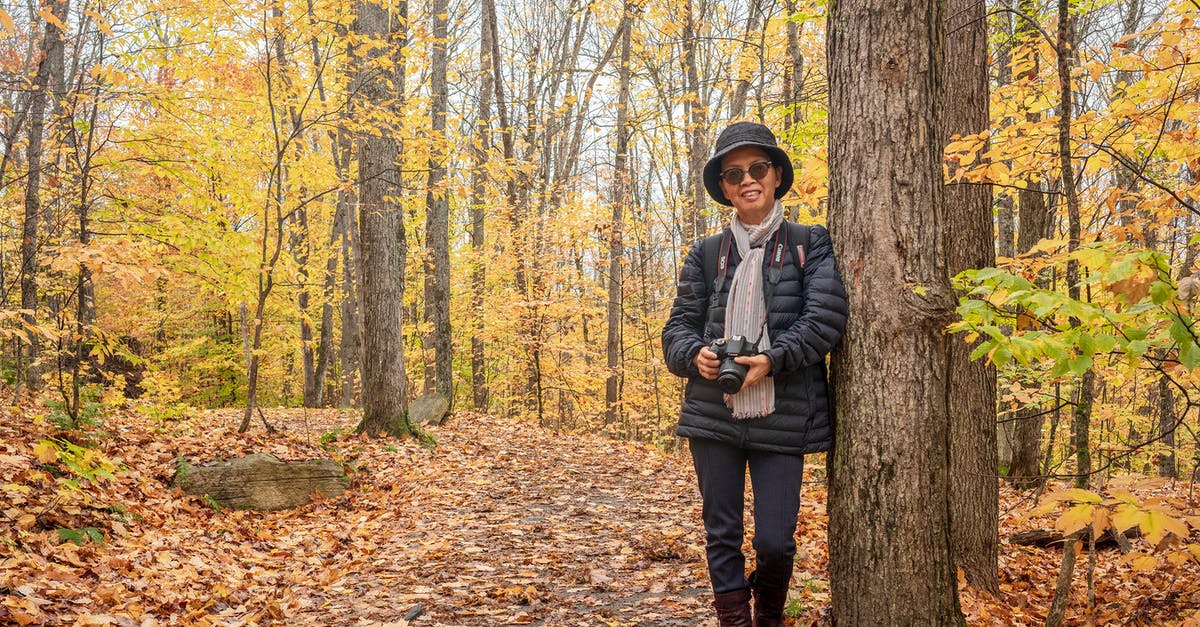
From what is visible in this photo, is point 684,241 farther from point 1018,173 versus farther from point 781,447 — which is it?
point 781,447

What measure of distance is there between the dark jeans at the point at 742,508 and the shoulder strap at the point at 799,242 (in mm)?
806

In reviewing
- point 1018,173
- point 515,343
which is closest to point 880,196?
point 1018,173

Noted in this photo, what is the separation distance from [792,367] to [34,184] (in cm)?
974

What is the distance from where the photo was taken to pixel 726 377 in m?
2.66

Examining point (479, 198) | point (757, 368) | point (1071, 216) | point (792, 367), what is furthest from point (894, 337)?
point (479, 198)

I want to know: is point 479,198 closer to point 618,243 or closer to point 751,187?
point 618,243

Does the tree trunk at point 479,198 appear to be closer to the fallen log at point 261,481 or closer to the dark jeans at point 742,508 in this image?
the fallen log at point 261,481

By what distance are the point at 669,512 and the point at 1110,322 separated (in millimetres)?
4566

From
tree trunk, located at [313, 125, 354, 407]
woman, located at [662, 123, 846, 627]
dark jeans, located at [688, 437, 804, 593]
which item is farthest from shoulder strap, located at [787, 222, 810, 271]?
tree trunk, located at [313, 125, 354, 407]

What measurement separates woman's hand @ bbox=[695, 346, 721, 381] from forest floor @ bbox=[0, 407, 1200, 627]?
121cm

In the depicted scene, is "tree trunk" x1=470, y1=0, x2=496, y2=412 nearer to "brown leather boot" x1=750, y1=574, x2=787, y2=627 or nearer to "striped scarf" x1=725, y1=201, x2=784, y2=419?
"striped scarf" x1=725, y1=201, x2=784, y2=419

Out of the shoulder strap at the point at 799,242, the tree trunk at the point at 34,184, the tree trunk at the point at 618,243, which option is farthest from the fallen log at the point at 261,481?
the tree trunk at the point at 618,243

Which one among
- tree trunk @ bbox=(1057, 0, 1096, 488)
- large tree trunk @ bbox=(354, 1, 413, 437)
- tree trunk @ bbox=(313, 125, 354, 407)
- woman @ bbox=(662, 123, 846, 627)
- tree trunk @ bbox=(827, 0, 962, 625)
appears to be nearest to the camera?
tree trunk @ bbox=(827, 0, 962, 625)

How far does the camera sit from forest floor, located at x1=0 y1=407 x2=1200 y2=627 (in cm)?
368
